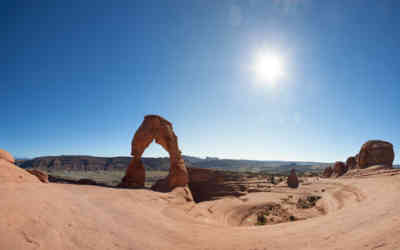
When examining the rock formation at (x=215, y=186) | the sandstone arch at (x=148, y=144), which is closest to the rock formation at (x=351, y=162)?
the rock formation at (x=215, y=186)

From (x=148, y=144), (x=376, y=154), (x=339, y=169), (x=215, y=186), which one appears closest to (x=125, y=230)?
(x=148, y=144)

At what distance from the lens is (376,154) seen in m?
31.0

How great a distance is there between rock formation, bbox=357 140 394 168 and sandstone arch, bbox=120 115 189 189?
110ft

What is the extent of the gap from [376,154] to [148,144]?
38.3 m

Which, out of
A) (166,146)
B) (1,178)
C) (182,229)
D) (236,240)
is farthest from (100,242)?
(166,146)

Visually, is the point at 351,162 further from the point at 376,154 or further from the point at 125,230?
the point at 125,230

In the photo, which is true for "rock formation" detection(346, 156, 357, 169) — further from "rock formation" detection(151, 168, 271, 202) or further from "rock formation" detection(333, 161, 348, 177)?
"rock formation" detection(151, 168, 271, 202)

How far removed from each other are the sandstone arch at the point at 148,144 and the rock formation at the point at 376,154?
33558 mm

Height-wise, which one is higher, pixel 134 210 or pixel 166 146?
pixel 166 146

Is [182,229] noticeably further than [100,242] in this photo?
Yes

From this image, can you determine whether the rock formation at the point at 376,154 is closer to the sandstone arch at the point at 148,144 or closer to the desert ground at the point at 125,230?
the desert ground at the point at 125,230

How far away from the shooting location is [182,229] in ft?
25.7

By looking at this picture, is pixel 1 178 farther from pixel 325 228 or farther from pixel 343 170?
pixel 343 170

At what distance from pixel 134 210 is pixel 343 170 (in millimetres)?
50337
